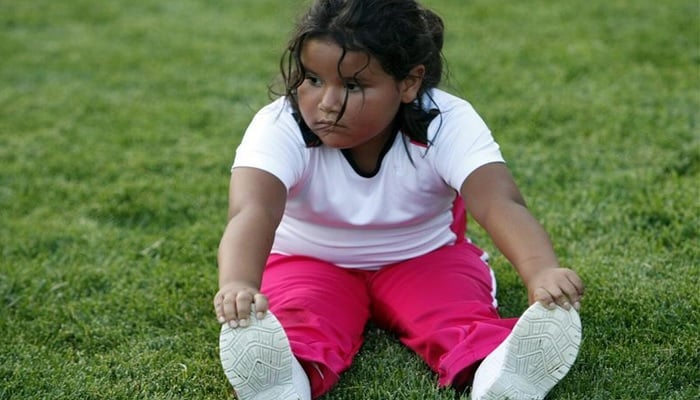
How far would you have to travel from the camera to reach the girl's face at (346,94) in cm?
248

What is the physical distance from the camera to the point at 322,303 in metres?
2.69

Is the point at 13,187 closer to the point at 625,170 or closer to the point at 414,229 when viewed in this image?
the point at 414,229

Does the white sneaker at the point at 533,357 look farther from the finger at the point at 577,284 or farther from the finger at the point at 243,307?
the finger at the point at 243,307

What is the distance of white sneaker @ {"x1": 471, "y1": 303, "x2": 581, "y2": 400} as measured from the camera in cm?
222

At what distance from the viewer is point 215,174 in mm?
4168

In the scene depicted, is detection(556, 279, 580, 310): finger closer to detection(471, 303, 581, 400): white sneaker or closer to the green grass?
detection(471, 303, 581, 400): white sneaker

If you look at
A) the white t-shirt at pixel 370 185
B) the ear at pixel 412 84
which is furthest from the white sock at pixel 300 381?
the ear at pixel 412 84

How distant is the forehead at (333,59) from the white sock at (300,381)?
2.25ft

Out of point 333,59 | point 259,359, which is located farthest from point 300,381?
point 333,59

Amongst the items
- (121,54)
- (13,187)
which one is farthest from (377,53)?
(121,54)

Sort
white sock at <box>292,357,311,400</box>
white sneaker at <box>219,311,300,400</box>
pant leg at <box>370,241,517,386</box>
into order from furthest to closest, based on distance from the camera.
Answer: pant leg at <box>370,241,517,386</box>, white sock at <box>292,357,311,400</box>, white sneaker at <box>219,311,300,400</box>

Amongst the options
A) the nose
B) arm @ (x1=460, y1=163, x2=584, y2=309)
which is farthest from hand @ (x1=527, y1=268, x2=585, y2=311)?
the nose

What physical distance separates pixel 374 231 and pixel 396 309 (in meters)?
0.22

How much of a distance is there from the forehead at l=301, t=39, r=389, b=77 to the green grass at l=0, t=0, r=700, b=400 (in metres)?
0.35
